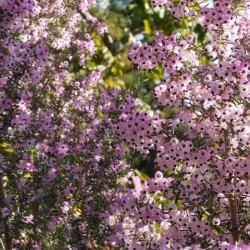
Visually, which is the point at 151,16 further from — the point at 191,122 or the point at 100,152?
the point at 191,122

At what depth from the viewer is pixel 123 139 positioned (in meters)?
4.25

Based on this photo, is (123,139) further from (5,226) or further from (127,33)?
(127,33)

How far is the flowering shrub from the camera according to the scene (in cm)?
419

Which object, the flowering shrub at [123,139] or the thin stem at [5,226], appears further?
the thin stem at [5,226]

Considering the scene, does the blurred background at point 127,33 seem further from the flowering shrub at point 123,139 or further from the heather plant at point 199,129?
the heather plant at point 199,129

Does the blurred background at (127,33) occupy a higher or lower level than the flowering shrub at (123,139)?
higher

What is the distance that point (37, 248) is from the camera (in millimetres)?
5629

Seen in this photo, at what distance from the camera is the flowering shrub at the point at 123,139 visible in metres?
4.19

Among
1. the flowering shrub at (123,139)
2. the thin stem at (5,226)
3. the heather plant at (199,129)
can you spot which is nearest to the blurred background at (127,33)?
the flowering shrub at (123,139)

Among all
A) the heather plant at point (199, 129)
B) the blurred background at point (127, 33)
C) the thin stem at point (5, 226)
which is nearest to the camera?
the heather plant at point (199, 129)

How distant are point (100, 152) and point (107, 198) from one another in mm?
586

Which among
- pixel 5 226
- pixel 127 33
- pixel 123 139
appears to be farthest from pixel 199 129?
pixel 127 33

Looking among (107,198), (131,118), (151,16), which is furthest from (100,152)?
(151,16)

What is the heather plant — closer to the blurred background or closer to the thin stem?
the thin stem
